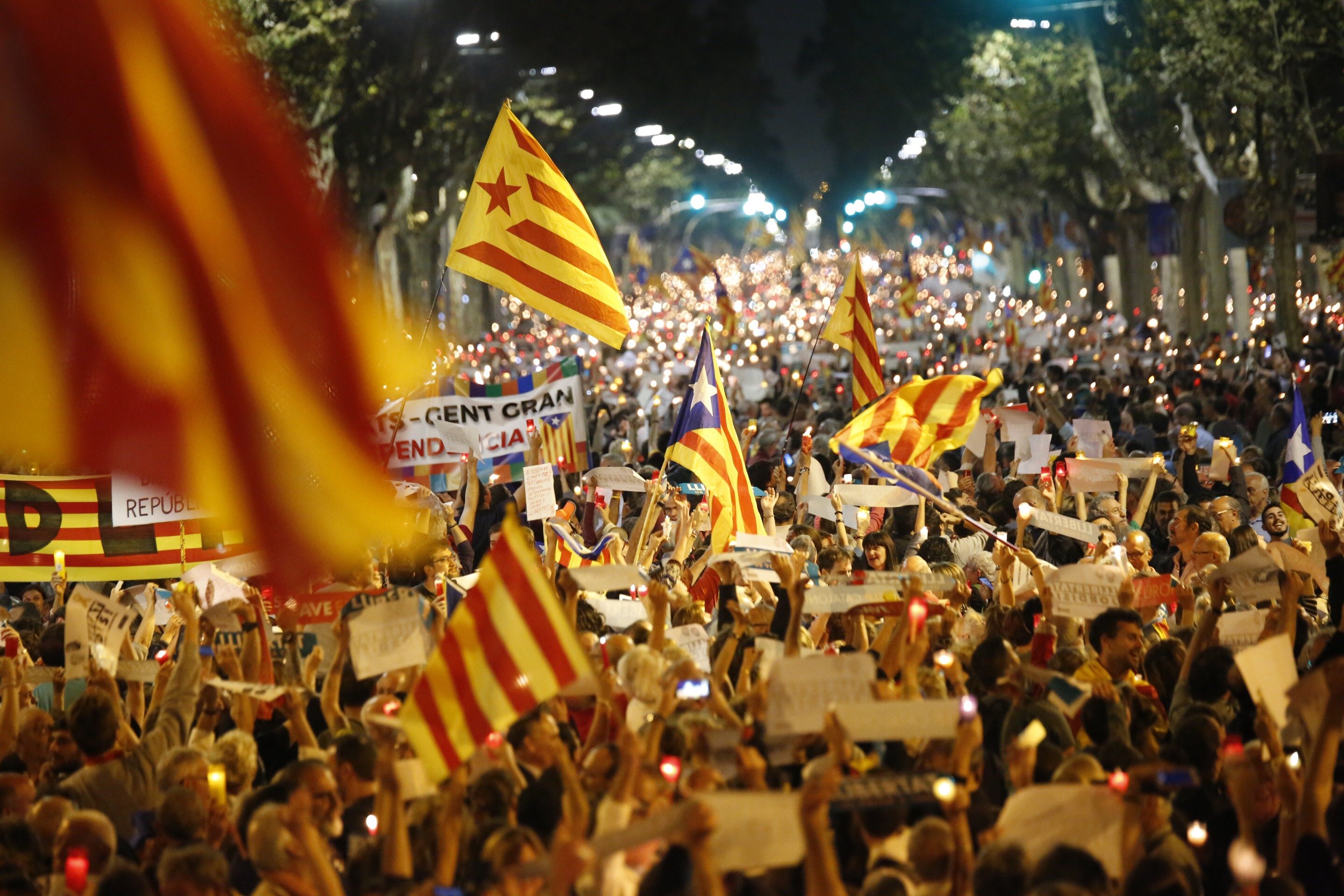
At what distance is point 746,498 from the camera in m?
10.8

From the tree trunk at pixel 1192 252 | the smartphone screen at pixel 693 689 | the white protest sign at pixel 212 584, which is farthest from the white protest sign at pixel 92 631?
the tree trunk at pixel 1192 252

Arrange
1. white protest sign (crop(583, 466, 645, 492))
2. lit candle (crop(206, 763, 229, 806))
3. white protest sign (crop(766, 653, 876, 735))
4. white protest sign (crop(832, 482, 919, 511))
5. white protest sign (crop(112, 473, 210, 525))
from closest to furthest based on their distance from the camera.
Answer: white protest sign (crop(766, 653, 876, 735)), lit candle (crop(206, 763, 229, 806)), white protest sign (crop(112, 473, 210, 525)), white protest sign (crop(832, 482, 919, 511)), white protest sign (crop(583, 466, 645, 492))

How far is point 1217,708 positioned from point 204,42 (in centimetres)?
423

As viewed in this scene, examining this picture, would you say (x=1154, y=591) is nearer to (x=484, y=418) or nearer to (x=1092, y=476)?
(x=1092, y=476)

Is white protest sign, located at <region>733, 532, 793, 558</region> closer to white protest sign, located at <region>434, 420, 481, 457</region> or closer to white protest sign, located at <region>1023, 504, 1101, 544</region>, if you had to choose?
white protest sign, located at <region>1023, 504, 1101, 544</region>

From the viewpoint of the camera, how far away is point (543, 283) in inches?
447

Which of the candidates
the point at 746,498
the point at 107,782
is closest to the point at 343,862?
the point at 107,782

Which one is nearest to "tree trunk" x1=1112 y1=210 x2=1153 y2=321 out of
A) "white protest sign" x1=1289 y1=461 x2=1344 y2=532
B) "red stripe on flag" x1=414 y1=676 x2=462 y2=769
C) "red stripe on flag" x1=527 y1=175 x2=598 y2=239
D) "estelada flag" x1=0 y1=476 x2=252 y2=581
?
"white protest sign" x1=1289 y1=461 x2=1344 y2=532

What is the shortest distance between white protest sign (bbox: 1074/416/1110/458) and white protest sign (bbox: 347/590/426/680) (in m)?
8.80

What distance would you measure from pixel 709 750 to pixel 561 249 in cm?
667

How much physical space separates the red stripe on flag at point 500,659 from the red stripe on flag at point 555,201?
6.37 m

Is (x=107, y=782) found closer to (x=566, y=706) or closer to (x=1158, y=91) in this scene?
(x=566, y=706)

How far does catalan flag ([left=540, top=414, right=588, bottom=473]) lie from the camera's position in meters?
14.2

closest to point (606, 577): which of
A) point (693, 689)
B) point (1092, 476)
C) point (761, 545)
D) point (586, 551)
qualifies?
point (761, 545)
